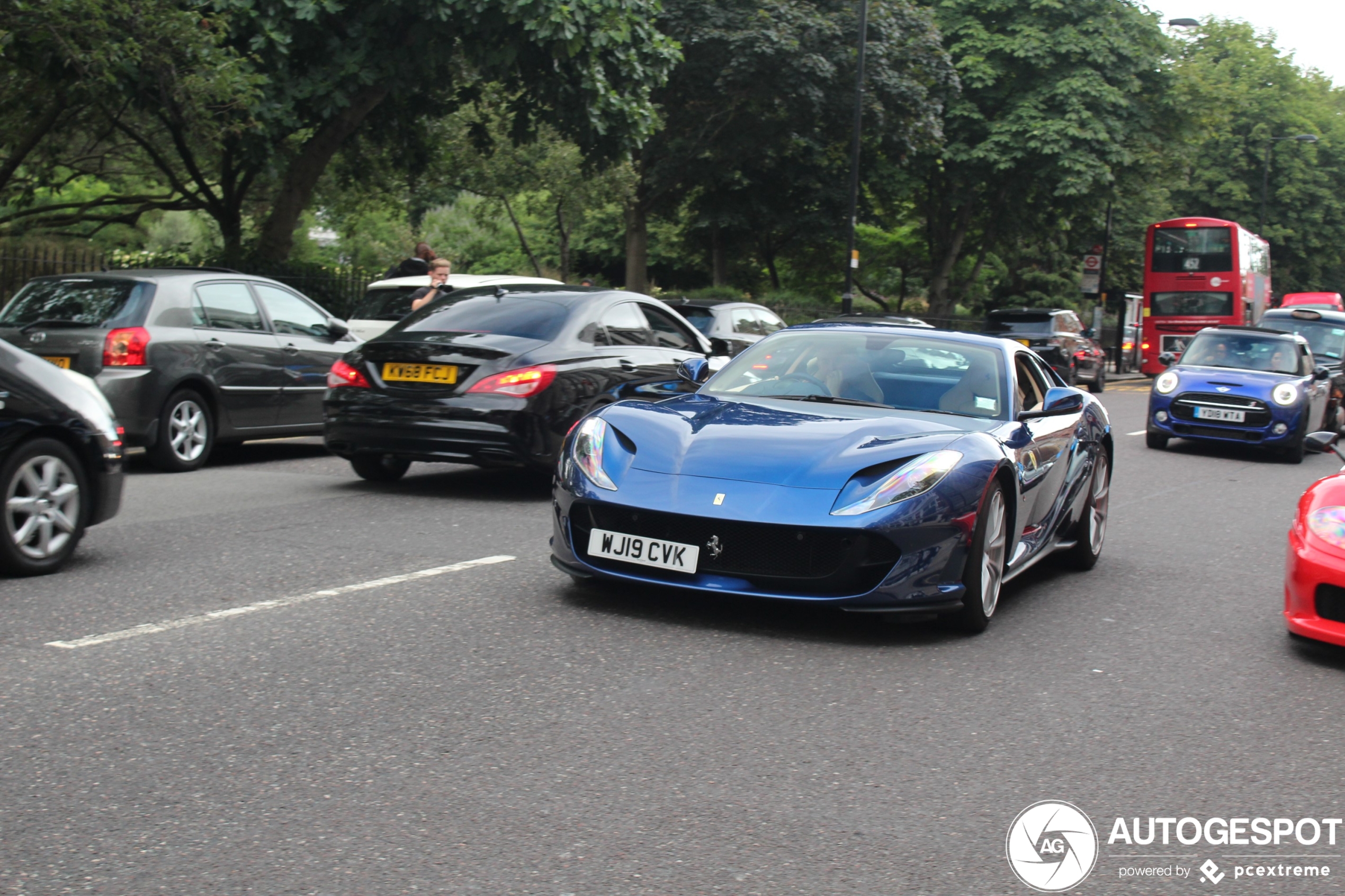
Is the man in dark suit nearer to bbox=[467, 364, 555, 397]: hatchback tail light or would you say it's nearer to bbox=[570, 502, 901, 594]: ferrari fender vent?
bbox=[467, 364, 555, 397]: hatchback tail light

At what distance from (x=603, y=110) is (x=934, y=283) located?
2505cm

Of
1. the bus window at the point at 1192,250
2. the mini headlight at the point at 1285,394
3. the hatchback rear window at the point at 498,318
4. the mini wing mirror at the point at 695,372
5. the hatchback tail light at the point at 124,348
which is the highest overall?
the bus window at the point at 1192,250

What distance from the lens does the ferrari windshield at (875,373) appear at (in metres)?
6.69

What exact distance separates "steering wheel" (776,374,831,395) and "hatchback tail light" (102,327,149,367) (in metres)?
5.78

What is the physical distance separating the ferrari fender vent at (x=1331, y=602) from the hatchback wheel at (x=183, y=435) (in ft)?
27.0

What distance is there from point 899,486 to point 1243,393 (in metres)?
12.3

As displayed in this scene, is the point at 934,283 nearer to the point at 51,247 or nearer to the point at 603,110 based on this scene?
the point at 603,110

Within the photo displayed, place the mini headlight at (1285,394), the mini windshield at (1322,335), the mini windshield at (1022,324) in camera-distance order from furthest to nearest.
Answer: the mini windshield at (1022,324)
the mini windshield at (1322,335)
the mini headlight at (1285,394)

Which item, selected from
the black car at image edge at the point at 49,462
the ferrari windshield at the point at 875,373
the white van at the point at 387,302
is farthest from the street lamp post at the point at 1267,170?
the black car at image edge at the point at 49,462

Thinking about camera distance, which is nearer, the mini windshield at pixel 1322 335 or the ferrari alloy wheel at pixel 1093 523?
the ferrari alloy wheel at pixel 1093 523

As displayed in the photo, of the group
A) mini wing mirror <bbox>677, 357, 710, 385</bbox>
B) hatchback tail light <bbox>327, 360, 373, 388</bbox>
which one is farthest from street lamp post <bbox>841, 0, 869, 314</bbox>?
mini wing mirror <bbox>677, 357, 710, 385</bbox>

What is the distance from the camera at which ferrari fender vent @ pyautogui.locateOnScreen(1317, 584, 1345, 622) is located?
224 inches

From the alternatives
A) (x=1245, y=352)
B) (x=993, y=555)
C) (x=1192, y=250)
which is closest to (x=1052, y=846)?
(x=993, y=555)

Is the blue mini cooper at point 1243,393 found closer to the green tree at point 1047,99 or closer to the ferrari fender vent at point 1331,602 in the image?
the ferrari fender vent at point 1331,602
